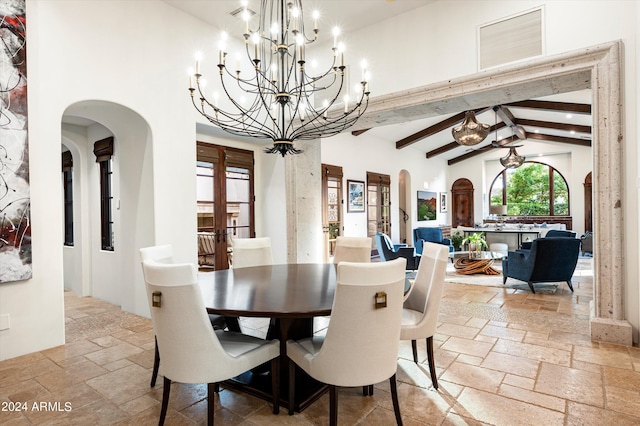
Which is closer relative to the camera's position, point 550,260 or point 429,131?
point 550,260

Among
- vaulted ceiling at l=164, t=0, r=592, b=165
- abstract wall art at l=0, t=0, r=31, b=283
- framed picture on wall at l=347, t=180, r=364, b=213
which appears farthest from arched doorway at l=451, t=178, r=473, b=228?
abstract wall art at l=0, t=0, r=31, b=283

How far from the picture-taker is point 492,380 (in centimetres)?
263

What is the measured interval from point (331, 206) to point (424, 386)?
5757 millimetres

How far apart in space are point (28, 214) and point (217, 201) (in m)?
2.41

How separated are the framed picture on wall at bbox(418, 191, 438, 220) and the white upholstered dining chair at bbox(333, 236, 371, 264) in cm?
823

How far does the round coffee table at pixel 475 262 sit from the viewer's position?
21.9 feet

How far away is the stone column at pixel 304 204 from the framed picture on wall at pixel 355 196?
9.21ft

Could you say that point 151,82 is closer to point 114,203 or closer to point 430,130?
point 114,203

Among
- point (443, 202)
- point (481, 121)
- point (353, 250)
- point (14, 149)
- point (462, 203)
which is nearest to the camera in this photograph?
point (14, 149)

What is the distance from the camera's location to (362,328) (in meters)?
1.84

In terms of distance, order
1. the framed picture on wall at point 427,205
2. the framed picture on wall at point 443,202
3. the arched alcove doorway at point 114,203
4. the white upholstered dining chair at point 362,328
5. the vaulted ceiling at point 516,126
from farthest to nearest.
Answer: the framed picture on wall at point 443,202, the framed picture on wall at point 427,205, the vaulted ceiling at point 516,126, the arched alcove doorway at point 114,203, the white upholstered dining chair at point 362,328

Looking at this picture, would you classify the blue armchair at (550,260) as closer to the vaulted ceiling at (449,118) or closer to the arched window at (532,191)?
the vaulted ceiling at (449,118)

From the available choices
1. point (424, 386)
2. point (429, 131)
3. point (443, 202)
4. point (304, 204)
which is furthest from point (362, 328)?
point (443, 202)

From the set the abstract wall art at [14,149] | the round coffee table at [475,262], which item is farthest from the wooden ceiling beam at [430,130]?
the abstract wall art at [14,149]
